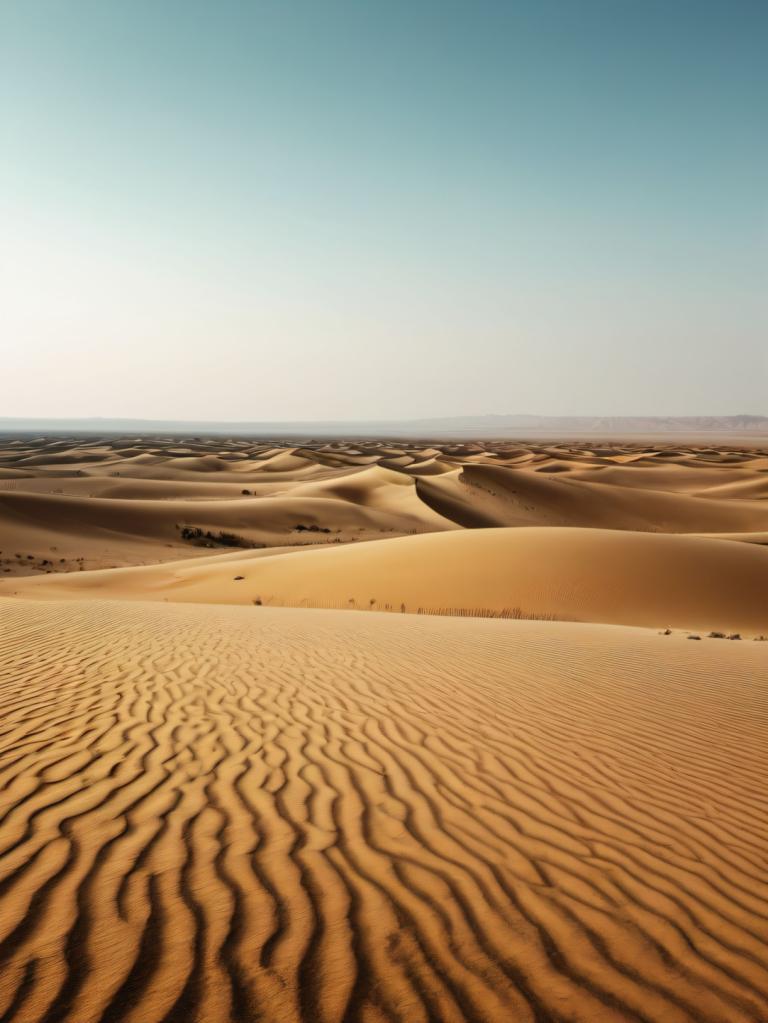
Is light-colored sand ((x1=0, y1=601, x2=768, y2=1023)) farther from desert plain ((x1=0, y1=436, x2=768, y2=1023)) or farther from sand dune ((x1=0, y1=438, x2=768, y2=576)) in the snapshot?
sand dune ((x1=0, y1=438, x2=768, y2=576))

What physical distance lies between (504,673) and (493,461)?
71.3 metres

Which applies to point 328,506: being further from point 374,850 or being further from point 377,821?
point 374,850

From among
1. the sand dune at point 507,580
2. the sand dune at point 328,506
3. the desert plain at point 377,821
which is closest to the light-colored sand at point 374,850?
the desert plain at point 377,821

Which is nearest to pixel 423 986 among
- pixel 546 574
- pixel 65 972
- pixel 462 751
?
pixel 65 972

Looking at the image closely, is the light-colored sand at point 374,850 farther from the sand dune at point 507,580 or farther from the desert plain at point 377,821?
the sand dune at point 507,580

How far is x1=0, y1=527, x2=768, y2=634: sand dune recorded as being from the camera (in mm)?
15352

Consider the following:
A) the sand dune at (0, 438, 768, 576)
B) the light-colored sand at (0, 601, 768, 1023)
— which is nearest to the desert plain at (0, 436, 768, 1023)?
the light-colored sand at (0, 601, 768, 1023)

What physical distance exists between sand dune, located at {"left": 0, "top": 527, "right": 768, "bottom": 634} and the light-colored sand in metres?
8.21

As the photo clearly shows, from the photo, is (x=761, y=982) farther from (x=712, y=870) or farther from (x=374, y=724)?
(x=374, y=724)

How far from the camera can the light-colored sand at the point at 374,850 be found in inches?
98.9

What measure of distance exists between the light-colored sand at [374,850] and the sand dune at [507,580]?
8.21 meters

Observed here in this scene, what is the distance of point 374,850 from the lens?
352 cm

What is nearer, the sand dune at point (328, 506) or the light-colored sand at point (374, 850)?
the light-colored sand at point (374, 850)

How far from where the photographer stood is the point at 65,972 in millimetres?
2471
